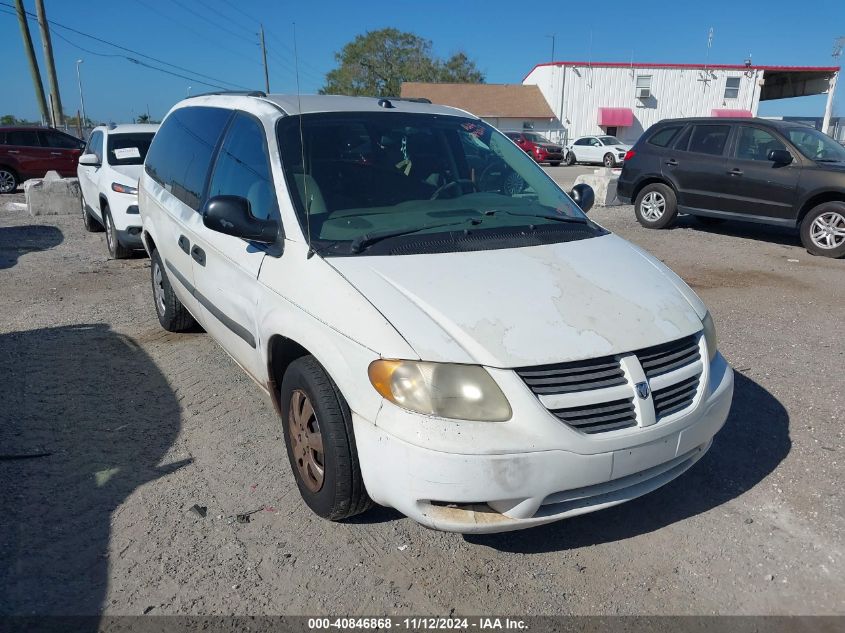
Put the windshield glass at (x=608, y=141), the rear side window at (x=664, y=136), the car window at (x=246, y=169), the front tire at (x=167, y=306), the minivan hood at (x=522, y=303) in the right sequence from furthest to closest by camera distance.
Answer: the windshield glass at (x=608, y=141) < the rear side window at (x=664, y=136) < the front tire at (x=167, y=306) < the car window at (x=246, y=169) < the minivan hood at (x=522, y=303)

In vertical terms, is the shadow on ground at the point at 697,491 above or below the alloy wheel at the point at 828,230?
below

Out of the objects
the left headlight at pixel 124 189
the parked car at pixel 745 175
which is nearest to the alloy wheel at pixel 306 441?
the left headlight at pixel 124 189

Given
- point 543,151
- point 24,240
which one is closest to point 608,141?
point 543,151

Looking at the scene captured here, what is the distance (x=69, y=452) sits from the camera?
12.0 feet

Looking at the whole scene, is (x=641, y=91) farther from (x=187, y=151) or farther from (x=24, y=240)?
(x=187, y=151)

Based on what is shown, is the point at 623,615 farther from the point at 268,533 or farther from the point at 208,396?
the point at 208,396

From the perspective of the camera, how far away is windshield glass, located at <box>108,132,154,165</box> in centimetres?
855

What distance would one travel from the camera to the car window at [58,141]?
16.7 meters

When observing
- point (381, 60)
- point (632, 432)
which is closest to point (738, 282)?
point (632, 432)

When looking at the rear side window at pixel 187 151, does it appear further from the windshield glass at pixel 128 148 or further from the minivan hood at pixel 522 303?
the windshield glass at pixel 128 148

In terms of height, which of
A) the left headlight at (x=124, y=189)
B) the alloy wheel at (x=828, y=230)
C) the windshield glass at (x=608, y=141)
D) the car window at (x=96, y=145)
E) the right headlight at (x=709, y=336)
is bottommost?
the alloy wheel at (x=828, y=230)

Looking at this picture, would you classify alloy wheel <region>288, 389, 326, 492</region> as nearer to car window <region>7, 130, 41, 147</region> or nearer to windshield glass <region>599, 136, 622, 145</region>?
car window <region>7, 130, 41, 147</region>

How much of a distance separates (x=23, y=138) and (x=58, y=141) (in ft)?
2.63

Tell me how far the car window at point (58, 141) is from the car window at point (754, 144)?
1585 centimetres
